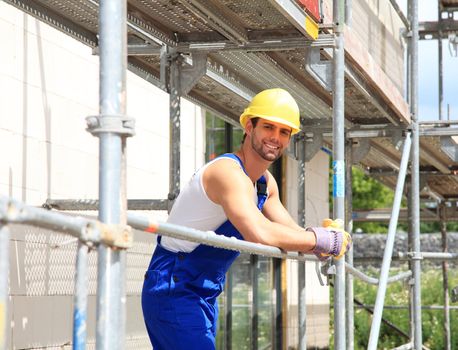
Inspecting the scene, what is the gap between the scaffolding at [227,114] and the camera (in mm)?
2754

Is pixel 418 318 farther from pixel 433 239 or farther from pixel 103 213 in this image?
pixel 433 239

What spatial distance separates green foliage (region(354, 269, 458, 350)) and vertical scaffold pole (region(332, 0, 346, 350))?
46.7 ft

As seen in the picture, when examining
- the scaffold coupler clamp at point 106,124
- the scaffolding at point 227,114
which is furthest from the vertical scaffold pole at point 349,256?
the scaffold coupler clamp at point 106,124

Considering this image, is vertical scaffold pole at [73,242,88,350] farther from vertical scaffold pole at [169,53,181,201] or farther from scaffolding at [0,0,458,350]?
vertical scaffold pole at [169,53,181,201]

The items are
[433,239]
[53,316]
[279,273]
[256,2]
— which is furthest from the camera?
[433,239]

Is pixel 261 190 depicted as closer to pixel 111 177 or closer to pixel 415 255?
pixel 111 177

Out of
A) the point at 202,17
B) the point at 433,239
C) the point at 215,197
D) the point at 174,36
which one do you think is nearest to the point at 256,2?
the point at 202,17

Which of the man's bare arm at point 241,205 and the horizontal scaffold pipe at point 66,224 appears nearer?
the horizontal scaffold pipe at point 66,224

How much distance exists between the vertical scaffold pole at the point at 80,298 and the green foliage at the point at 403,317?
57.6 feet

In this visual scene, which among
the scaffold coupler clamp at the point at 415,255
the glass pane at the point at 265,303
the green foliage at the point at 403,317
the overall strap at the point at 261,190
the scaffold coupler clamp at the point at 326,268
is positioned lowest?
the green foliage at the point at 403,317

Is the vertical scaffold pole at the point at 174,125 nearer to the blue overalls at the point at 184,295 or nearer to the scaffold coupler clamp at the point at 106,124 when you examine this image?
the blue overalls at the point at 184,295

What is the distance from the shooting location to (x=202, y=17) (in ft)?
17.7

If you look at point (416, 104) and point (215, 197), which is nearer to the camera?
point (215, 197)

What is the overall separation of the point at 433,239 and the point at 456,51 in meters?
20.3
